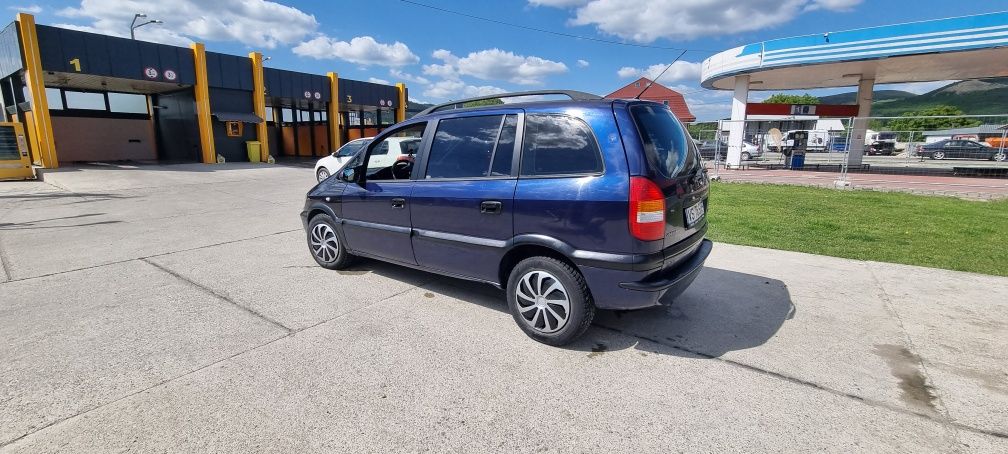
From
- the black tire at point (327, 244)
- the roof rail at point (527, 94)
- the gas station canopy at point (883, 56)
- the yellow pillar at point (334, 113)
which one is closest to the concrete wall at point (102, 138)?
the yellow pillar at point (334, 113)

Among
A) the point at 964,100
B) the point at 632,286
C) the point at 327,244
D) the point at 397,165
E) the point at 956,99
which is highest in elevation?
the point at 956,99

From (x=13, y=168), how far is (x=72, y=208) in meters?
8.88

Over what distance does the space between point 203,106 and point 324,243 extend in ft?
68.1

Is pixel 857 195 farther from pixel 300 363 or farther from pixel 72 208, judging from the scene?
pixel 72 208

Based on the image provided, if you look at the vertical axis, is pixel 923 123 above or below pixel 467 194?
above

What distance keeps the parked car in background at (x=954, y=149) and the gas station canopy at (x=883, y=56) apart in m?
3.87

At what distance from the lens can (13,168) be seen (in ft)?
49.5

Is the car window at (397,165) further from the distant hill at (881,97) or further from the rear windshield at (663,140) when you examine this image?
the distant hill at (881,97)

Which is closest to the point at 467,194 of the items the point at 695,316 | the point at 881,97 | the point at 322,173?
the point at 695,316

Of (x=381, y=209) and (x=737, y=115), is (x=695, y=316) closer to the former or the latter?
(x=381, y=209)

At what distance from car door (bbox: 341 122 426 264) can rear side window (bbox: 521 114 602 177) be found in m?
1.24

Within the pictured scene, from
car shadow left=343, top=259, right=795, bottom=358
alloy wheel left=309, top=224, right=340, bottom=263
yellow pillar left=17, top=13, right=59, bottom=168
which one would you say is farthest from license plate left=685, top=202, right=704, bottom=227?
yellow pillar left=17, top=13, right=59, bottom=168

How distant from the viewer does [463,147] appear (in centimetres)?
384

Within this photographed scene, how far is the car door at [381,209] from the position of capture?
418cm
